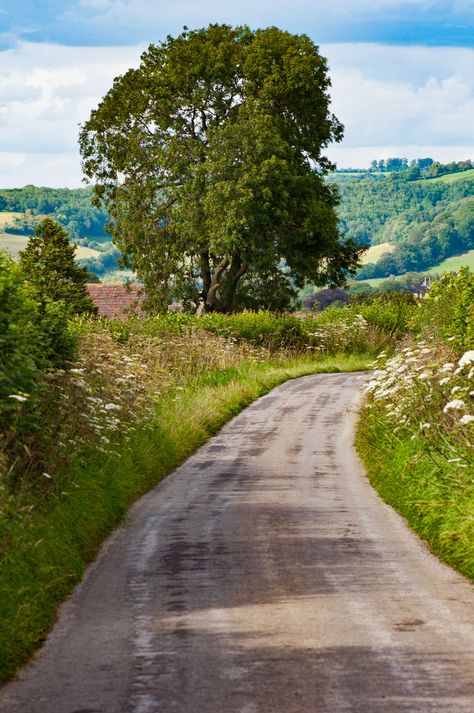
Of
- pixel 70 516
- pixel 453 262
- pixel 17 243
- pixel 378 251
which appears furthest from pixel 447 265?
pixel 70 516

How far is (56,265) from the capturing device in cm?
5325

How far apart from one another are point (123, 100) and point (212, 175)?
8.52 m

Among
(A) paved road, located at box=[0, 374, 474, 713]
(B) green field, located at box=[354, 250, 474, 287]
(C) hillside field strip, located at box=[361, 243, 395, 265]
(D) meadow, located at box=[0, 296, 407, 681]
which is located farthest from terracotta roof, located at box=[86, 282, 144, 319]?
(C) hillside field strip, located at box=[361, 243, 395, 265]

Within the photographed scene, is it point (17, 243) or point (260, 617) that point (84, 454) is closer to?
point (260, 617)

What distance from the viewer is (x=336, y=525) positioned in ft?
40.4

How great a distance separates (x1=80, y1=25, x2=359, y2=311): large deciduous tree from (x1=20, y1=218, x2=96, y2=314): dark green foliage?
2.83 meters

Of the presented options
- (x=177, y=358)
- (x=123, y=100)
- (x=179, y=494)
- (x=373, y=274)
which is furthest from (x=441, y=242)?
(x=179, y=494)

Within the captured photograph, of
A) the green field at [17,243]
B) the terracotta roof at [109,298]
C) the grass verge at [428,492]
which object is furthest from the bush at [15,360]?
the green field at [17,243]

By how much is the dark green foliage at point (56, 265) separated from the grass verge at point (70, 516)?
A: 3043 cm

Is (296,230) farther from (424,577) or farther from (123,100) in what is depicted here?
(424,577)

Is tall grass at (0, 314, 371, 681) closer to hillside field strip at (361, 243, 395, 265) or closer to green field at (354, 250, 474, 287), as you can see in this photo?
green field at (354, 250, 474, 287)

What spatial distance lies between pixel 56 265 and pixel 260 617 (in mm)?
46455

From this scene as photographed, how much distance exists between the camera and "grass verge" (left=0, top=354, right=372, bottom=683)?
8.04m

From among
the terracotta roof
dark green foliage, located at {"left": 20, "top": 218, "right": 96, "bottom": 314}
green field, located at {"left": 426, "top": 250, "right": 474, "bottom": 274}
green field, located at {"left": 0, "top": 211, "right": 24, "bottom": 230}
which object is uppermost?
green field, located at {"left": 0, "top": 211, "right": 24, "bottom": 230}
